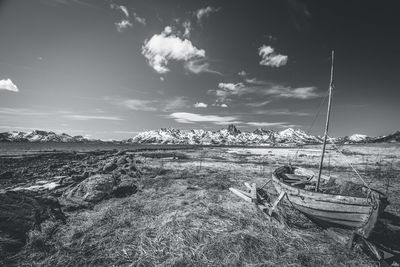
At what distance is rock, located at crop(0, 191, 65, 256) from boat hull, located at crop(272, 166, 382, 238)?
1028 cm

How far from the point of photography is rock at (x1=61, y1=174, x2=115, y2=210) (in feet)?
29.7

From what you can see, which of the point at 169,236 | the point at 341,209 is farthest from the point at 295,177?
the point at 169,236

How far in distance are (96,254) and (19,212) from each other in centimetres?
367

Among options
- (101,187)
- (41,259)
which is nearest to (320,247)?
(41,259)

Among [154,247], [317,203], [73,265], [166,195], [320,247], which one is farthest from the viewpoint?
[166,195]

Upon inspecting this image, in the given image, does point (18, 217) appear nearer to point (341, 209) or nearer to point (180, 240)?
point (180, 240)

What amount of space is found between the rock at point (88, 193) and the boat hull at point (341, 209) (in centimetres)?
1002

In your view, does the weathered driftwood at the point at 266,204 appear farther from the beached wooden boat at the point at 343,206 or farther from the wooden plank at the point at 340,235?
the wooden plank at the point at 340,235

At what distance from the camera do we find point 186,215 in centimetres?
791

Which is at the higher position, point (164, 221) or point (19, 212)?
point (19, 212)

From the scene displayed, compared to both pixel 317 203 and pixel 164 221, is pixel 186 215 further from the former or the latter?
pixel 317 203

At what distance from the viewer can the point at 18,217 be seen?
641cm

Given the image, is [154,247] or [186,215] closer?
[154,247]

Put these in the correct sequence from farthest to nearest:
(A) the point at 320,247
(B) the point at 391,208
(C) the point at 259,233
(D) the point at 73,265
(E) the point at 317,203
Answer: (B) the point at 391,208 → (E) the point at 317,203 → (C) the point at 259,233 → (A) the point at 320,247 → (D) the point at 73,265
